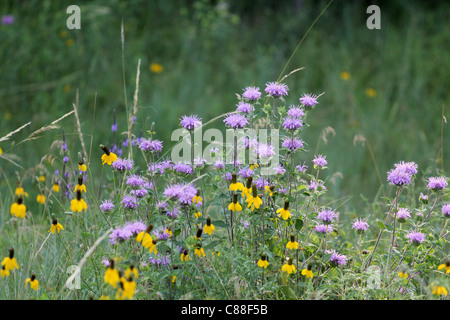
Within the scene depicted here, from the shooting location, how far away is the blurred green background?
4.68 m

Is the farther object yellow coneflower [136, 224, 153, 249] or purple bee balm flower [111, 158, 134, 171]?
purple bee balm flower [111, 158, 134, 171]

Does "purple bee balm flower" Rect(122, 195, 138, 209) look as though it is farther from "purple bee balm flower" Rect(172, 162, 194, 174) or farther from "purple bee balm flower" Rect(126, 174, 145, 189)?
"purple bee balm flower" Rect(172, 162, 194, 174)

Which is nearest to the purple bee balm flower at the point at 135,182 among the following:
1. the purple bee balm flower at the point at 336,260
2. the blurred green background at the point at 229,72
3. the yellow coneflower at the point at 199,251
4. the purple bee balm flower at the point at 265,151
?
the yellow coneflower at the point at 199,251

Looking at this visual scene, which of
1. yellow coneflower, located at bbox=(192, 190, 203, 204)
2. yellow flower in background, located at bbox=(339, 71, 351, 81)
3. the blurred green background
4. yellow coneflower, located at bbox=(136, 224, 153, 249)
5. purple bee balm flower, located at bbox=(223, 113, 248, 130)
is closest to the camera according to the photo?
yellow coneflower, located at bbox=(136, 224, 153, 249)

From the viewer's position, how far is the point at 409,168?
2102mm

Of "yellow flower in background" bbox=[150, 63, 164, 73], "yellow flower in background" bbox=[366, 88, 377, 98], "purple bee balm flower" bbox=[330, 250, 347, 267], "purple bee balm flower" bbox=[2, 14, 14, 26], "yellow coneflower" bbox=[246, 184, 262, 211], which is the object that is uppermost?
"purple bee balm flower" bbox=[2, 14, 14, 26]

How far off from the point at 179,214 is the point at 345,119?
3.57 m

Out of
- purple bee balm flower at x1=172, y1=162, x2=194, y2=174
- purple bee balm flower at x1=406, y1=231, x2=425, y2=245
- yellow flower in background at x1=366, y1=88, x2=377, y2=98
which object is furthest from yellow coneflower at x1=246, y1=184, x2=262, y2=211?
yellow flower in background at x1=366, y1=88, x2=377, y2=98

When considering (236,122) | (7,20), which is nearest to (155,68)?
(7,20)

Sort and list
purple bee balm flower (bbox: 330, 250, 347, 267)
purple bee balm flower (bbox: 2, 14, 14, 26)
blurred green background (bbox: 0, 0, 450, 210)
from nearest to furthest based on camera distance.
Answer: purple bee balm flower (bbox: 330, 250, 347, 267)
blurred green background (bbox: 0, 0, 450, 210)
purple bee balm flower (bbox: 2, 14, 14, 26)

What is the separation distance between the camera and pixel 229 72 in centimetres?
586
